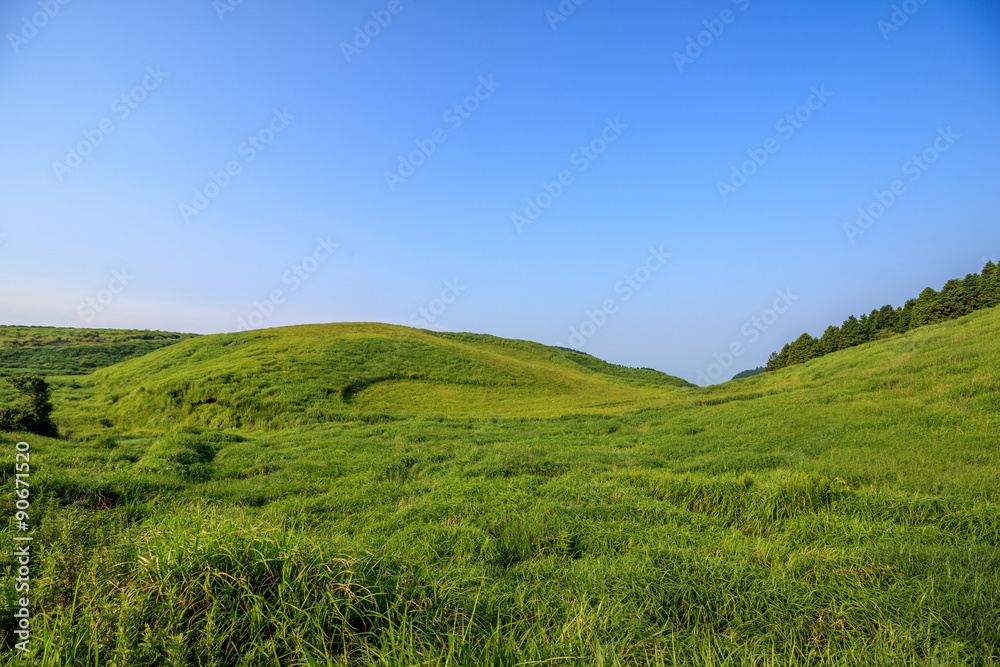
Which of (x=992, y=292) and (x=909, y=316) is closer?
(x=992, y=292)

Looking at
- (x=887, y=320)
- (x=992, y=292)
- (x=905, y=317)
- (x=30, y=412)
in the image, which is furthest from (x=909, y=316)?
(x=30, y=412)

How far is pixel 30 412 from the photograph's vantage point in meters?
14.2

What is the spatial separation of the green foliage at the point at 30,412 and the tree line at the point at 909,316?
6253cm

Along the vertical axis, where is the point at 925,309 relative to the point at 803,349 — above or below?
above

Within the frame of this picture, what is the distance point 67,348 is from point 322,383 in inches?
1924

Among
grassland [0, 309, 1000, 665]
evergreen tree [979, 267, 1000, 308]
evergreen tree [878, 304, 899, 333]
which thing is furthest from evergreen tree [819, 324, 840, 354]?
grassland [0, 309, 1000, 665]

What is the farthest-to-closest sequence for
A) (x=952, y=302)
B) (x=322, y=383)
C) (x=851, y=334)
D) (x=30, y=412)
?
1. (x=851, y=334)
2. (x=952, y=302)
3. (x=322, y=383)
4. (x=30, y=412)

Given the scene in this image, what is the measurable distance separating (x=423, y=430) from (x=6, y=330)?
8798 centimetres

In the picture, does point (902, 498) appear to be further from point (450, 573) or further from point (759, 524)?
point (450, 573)

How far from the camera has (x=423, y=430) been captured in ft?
59.6

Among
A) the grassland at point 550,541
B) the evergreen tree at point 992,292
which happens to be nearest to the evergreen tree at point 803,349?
the evergreen tree at point 992,292

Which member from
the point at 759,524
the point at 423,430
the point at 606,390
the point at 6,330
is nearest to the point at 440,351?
the point at 606,390

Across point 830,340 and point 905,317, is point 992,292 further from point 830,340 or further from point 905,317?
point 830,340

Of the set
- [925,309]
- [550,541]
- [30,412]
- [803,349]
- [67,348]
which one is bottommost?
[550,541]
